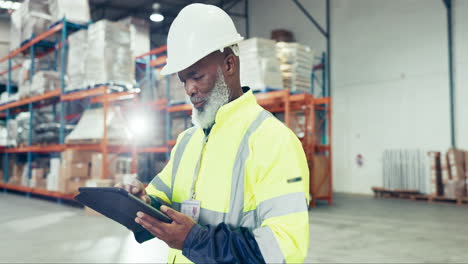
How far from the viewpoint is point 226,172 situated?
4.03 ft

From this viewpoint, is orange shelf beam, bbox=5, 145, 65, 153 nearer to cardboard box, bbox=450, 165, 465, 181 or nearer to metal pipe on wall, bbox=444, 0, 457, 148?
cardboard box, bbox=450, 165, 465, 181

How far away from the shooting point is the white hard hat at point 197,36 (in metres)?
1.27

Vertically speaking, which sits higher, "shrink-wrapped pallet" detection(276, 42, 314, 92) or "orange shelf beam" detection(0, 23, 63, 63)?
"orange shelf beam" detection(0, 23, 63, 63)

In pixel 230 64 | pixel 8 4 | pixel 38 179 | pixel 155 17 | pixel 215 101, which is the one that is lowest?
pixel 38 179

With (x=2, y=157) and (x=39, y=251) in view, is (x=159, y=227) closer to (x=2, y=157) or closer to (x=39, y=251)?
(x=39, y=251)

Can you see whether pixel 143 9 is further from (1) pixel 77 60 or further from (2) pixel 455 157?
(2) pixel 455 157

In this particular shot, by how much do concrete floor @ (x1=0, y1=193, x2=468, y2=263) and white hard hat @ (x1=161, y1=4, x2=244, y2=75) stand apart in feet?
11.8

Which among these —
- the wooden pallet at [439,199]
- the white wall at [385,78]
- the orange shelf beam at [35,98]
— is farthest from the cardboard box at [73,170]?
the wooden pallet at [439,199]

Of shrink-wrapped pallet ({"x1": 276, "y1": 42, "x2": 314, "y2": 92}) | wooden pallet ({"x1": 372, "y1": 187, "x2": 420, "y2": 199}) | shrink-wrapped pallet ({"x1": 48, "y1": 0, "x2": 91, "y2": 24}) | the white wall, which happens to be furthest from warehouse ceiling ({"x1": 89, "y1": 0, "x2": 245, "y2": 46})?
wooden pallet ({"x1": 372, "y1": 187, "x2": 420, "y2": 199})

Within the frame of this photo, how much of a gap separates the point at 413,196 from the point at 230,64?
1101cm

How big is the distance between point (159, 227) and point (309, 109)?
8.93 meters

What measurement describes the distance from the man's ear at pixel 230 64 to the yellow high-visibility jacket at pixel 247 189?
90 mm

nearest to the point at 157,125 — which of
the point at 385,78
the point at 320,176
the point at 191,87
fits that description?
the point at 320,176

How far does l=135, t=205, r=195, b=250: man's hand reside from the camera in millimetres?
1140
